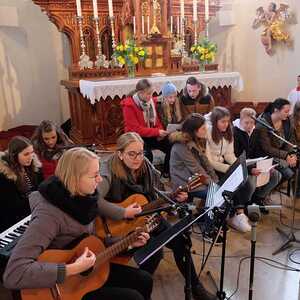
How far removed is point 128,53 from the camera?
18.2 ft

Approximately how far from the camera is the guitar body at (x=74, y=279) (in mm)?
1603

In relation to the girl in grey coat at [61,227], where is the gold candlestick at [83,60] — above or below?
above

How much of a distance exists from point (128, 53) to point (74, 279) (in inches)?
172

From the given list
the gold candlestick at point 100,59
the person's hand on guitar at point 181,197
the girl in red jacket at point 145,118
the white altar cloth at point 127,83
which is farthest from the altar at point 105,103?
the person's hand on guitar at point 181,197

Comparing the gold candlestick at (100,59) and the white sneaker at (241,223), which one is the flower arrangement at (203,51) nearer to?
the gold candlestick at (100,59)

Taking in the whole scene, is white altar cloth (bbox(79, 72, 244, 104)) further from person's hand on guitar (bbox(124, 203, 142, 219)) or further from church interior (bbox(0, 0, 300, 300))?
person's hand on guitar (bbox(124, 203, 142, 219))

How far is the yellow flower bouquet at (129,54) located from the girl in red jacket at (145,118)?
1439 mm

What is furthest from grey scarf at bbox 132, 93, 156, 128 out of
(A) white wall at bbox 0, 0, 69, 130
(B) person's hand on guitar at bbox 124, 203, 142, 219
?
(A) white wall at bbox 0, 0, 69, 130

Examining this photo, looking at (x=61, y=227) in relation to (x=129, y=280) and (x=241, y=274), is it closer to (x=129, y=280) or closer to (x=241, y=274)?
(x=129, y=280)

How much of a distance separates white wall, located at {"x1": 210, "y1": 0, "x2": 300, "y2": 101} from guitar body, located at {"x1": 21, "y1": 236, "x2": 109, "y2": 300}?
19.7 ft

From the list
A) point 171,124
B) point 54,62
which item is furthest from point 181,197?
point 54,62

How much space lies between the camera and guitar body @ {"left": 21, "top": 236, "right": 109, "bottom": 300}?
63.1 inches

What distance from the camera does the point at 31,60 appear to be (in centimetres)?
639

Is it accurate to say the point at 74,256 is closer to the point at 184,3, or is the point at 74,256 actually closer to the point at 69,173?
the point at 69,173
